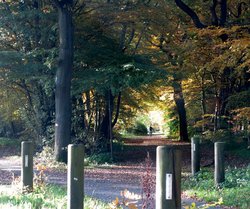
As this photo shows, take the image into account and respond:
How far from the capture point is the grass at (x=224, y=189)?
9.45 metres

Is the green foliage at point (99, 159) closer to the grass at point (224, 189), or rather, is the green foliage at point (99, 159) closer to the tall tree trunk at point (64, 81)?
the tall tree trunk at point (64, 81)

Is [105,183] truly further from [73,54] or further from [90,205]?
[73,54]

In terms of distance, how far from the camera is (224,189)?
11031mm

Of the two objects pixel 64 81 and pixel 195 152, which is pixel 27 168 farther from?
pixel 64 81

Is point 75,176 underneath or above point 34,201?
above

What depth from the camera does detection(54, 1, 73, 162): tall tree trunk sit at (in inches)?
714

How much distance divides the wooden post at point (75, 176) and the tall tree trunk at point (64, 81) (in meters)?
13.2

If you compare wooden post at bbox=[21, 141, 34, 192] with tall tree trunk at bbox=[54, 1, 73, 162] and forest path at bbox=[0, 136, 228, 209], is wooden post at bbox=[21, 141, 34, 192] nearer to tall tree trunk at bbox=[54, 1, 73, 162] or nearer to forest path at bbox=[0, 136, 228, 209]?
forest path at bbox=[0, 136, 228, 209]

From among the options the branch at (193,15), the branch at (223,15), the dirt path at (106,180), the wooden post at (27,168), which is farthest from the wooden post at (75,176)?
the branch at (223,15)

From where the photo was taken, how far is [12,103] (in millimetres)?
25594

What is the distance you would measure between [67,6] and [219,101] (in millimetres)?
9162

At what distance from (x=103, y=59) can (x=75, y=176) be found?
48.2ft

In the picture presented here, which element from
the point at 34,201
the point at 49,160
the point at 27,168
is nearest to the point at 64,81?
the point at 49,160

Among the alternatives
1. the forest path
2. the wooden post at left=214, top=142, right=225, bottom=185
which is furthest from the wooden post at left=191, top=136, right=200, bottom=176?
the wooden post at left=214, top=142, right=225, bottom=185
